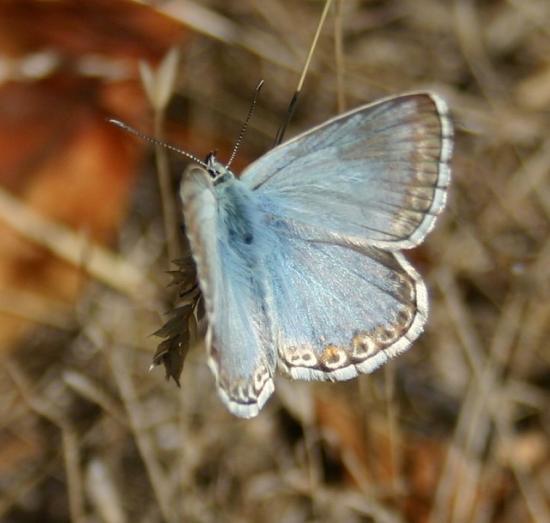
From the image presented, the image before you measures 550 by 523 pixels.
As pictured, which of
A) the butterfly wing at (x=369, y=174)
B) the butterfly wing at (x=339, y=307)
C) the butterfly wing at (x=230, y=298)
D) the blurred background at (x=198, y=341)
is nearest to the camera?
the butterfly wing at (x=230, y=298)

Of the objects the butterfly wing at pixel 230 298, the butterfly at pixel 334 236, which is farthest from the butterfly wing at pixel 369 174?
the butterfly wing at pixel 230 298

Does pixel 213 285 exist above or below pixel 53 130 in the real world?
above

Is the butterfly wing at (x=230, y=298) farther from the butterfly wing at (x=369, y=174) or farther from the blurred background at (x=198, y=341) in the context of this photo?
the blurred background at (x=198, y=341)

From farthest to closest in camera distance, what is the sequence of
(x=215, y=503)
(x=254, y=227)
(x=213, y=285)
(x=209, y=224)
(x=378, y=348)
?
(x=215, y=503) → (x=254, y=227) → (x=378, y=348) → (x=209, y=224) → (x=213, y=285)

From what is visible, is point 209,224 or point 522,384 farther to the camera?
point 522,384

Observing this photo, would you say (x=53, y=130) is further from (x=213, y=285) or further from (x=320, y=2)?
(x=213, y=285)

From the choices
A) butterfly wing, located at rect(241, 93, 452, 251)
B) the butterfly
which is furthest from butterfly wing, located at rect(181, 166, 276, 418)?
butterfly wing, located at rect(241, 93, 452, 251)

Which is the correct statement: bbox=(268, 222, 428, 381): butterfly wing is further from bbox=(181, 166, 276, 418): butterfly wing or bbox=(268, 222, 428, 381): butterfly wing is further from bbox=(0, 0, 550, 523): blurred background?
bbox=(0, 0, 550, 523): blurred background

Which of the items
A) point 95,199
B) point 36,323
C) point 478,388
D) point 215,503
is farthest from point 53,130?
point 478,388
